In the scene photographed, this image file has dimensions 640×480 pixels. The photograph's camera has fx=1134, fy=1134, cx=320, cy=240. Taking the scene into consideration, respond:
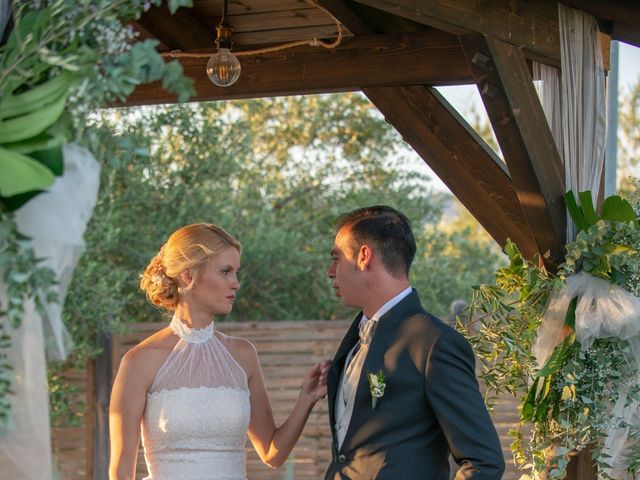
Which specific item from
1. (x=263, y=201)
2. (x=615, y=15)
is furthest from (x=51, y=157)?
(x=263, y=201)

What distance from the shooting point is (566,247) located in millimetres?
3375

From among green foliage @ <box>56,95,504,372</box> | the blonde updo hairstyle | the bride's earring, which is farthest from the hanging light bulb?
green foliage @ <box>56,95,504,372</box>

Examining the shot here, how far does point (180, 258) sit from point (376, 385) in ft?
2.77

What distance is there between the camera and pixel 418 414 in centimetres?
286

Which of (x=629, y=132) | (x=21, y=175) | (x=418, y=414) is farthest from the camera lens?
(x=629, y=132)

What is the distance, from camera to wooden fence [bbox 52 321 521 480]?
760cm

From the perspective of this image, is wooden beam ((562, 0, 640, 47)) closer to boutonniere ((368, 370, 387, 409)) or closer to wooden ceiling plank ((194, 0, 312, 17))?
wooden ceiling plank ((194, 0, 312, 17))

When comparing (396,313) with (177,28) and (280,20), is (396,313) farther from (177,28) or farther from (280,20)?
(177,28)

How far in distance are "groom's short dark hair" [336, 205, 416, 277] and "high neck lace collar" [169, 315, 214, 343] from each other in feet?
2.25

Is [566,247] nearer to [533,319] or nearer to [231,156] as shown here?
[533,319]

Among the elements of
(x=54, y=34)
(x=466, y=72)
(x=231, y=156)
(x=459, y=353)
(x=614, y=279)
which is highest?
(x=231, y=156)

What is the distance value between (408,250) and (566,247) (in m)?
0.59

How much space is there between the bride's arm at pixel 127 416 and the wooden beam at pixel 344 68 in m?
1.45

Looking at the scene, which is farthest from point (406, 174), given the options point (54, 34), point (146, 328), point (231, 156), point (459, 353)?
point (54, 34)
